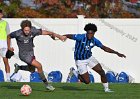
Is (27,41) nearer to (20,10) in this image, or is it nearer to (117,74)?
(117,74)

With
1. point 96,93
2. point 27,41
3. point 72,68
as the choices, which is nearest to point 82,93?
point 96,93

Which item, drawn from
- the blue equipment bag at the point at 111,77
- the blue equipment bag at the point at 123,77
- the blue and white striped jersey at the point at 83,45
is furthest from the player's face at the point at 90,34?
the blue equipment bag at the point at 123,77

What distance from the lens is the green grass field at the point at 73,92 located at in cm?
1506

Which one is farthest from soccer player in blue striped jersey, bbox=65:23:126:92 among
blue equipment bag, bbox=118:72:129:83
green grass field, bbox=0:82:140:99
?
blue equipment bag, bbox=118:72:129:83

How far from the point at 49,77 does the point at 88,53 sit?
632 centimetres

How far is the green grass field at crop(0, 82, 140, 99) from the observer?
15062 millimetres

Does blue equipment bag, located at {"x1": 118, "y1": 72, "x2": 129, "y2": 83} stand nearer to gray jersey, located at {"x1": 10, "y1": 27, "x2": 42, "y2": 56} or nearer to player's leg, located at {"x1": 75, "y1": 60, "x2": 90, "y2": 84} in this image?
player's leg, located at {"x1": 75, "y1": 60, "x2": 90, "y2": 84}

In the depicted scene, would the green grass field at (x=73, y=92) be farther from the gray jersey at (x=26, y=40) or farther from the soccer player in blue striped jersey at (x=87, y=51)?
the gray jersey at (x=26, y=40)

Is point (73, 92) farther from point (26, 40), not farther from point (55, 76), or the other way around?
point (55, 76)

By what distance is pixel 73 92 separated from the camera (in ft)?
52.8

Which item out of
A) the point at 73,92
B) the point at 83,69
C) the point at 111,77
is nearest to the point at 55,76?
the point at 111,77

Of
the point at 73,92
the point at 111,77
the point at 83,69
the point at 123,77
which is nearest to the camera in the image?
the point at 73,92

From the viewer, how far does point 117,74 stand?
23422mm

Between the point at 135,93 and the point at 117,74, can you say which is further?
the point at 117,74
